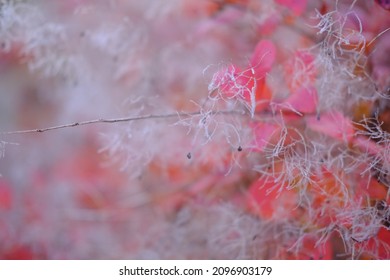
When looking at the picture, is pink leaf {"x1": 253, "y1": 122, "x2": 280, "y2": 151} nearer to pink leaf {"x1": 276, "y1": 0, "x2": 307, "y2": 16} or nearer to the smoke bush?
the smoke bush

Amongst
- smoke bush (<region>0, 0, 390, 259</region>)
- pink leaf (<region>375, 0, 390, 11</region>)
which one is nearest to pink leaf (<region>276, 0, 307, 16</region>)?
smoke bush (<region>0, 0, 390, 259</region>)

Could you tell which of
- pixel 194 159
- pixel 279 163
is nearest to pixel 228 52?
pixel 194 159

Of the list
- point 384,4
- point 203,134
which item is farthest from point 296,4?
point 203,134

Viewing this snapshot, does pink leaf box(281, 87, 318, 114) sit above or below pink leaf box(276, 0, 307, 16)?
below

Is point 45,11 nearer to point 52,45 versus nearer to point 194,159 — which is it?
point 52,45

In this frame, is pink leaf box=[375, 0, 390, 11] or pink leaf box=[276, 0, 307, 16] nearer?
pink leaf box=[375, 0, 390, 11]

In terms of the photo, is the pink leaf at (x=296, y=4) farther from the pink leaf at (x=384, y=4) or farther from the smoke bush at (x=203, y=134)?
the pink leaf at (x=384, y=4)

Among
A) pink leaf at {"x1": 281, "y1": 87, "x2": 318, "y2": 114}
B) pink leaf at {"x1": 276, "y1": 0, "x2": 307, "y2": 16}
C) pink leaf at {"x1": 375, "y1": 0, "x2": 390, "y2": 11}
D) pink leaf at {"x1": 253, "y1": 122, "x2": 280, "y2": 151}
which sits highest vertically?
pink leaf at {"x1": 276, "y1": 0, "x2": 307, "y2": 16}

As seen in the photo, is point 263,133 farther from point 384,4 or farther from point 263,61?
point 384,4

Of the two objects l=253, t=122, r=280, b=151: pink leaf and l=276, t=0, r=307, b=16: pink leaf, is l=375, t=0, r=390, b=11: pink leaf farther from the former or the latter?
l=253, t=122, r=280, b=151: pink leaf
